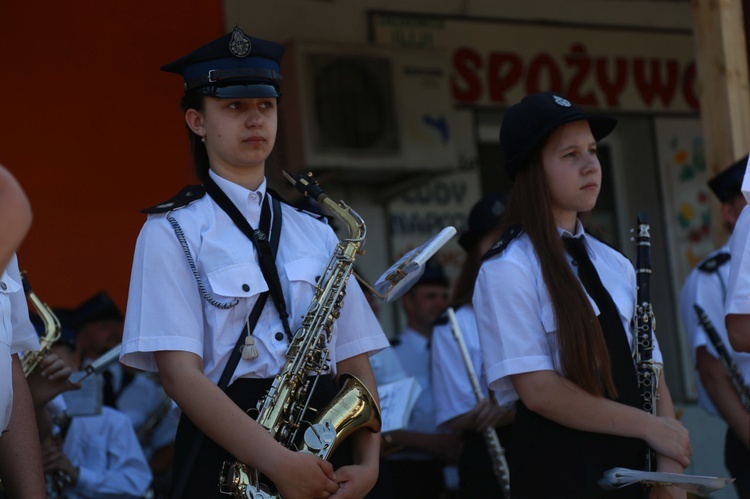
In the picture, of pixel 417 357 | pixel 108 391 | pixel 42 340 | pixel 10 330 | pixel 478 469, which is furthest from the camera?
pixel 417 357

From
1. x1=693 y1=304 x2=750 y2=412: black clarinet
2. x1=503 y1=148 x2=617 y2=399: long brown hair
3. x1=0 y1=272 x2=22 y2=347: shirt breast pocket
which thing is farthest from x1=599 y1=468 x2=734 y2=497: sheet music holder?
x1=693 y1=304 x2=750 y2=412: black clarinet

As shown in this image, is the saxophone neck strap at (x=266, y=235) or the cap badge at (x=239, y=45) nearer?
the saxophone neck strap at (x=266, y=235)

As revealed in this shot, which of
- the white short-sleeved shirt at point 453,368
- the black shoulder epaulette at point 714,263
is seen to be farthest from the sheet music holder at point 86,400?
the black shoulder epaulette at point 714,263

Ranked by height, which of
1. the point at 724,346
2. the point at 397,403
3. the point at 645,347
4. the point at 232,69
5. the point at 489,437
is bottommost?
the point at 489,437

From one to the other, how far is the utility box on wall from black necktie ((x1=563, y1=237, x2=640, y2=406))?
3874 millimetres

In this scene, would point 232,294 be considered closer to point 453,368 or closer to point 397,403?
point 397,403

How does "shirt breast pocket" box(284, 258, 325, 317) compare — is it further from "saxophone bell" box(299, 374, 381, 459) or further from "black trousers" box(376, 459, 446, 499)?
"black trousers" box(376, 459, 446, 499)

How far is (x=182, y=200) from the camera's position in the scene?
11.4 feet

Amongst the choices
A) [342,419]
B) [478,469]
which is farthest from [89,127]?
[342,419]

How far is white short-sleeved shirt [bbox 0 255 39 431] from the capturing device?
3.07 metres

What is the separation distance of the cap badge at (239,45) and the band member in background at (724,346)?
265cm

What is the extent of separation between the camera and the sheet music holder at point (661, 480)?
331 cm

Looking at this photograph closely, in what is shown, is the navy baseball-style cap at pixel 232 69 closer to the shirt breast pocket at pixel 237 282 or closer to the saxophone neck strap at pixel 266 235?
the saxophone neck strap at pixel 266 235

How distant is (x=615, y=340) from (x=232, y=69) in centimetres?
144
